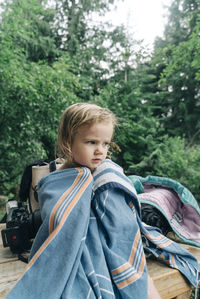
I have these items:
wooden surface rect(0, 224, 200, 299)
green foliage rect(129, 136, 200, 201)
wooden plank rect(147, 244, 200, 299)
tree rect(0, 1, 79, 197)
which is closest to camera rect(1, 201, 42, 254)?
wooden surface rect(0, 224, 200, 299)

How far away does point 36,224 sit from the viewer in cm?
120

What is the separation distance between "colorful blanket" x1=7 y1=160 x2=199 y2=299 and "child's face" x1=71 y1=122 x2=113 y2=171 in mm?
62

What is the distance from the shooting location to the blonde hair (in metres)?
0.98

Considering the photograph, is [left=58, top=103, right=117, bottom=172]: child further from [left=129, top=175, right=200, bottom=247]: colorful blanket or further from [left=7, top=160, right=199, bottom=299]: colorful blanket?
[left=129, top=175, right=200, bottom=247]: colorful blanket

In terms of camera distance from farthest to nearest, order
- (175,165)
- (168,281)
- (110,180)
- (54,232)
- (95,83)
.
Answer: (95,83), (175,165), (168,281), (110,180), (54,232)

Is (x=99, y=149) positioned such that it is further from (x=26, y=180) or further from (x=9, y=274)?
(x=26, y=180)

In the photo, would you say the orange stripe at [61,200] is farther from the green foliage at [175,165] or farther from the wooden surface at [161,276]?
Answer: the green foliage at [175,165]

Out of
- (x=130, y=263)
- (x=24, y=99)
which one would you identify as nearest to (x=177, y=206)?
(x=130, y=263)

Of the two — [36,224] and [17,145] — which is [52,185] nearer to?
[36,224]

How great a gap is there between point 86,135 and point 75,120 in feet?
0.28

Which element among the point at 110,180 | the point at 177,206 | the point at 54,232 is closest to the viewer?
the point at 54,232

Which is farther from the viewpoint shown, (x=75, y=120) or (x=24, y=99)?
(x=24, y=99)

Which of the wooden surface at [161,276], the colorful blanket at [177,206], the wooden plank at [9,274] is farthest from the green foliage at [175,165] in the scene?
the wooden plank at [9,274]

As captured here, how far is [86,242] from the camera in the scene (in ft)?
2.85
